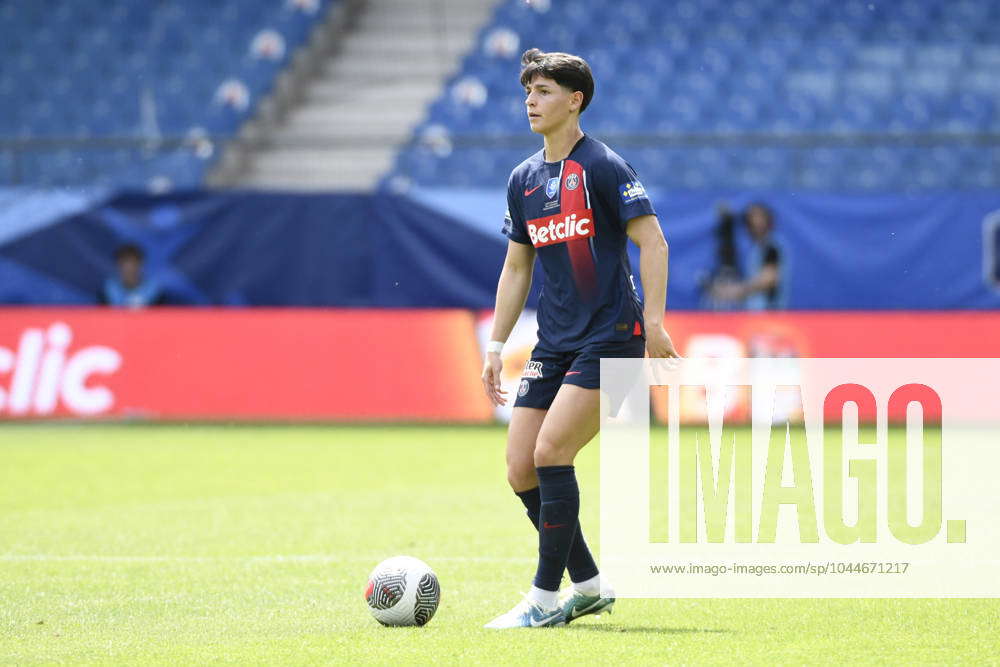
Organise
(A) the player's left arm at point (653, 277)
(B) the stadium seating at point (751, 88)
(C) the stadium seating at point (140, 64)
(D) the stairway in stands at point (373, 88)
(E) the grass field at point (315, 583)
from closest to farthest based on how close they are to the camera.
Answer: (E) the grass field at point (315, 583), (A) the player's left arm at point (653, 277), (B) the stadium seating at point (751, 88), (D) the stairway in stands at point (373, 88), (C) the stadium seating at point (140, 64)

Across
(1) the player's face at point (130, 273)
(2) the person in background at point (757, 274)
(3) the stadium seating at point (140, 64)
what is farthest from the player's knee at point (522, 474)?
(3) the stadium seating at point (140, 64)

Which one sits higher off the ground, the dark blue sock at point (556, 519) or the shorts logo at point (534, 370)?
the shorts logo at point (534, 370)

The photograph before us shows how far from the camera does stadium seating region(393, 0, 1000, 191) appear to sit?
1838cm

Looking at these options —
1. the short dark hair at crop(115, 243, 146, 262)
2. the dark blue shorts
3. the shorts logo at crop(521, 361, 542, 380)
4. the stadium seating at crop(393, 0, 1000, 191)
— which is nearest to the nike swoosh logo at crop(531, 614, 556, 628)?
the dark blue shorts

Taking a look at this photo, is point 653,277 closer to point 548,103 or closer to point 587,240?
point 587,240

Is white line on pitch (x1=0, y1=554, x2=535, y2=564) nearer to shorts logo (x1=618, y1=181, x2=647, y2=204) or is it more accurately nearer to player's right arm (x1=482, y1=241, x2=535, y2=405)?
player's right arm (x1=482, y1=241, x2=535, y2=405)

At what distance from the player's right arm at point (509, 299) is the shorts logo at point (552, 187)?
34cm

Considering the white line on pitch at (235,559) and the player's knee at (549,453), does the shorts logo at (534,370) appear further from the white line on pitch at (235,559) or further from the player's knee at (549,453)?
the white line on pitch at (235,559)

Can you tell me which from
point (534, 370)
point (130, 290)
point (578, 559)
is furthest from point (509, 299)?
point (130, 290)

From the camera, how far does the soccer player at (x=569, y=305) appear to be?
19.9ft

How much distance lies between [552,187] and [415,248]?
11632mm

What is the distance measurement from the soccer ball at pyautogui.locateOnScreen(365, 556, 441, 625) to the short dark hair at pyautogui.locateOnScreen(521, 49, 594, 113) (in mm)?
2013

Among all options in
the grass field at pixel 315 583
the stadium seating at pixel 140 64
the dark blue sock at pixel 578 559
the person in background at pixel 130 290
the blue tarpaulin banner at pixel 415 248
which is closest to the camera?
the grass field at pixel 315 583

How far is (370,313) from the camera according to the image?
1745 centimetres
